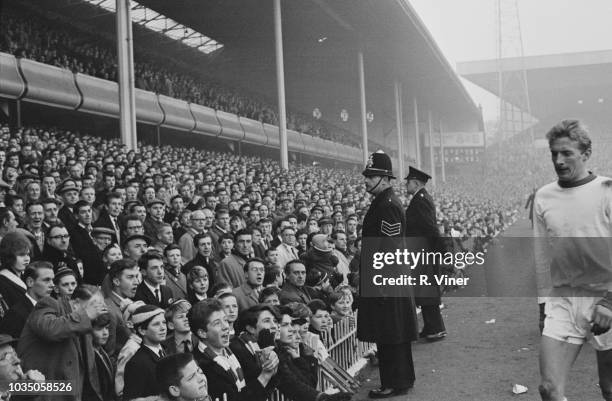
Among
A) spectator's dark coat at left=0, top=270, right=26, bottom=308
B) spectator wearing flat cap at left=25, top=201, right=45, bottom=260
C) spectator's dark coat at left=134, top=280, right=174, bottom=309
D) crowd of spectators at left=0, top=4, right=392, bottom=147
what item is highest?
crowd of spectators at left=0, top=4, right=392, bottom=147

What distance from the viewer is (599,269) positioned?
3.37 meters

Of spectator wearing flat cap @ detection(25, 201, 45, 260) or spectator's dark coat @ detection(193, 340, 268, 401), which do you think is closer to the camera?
spectator's dark coat @ detection(193, 340, 268, 401)

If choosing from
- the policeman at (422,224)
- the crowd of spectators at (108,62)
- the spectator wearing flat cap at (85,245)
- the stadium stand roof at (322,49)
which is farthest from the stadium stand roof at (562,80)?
the spectator wearing flat cap at (85,245)

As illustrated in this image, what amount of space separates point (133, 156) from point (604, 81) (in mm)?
44622

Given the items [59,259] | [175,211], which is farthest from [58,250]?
[175,211]

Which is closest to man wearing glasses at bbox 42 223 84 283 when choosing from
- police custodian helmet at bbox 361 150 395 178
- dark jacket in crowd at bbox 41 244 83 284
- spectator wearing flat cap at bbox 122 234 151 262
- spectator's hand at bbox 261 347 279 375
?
dark jacket in crowd at bbox 41 244 83 284

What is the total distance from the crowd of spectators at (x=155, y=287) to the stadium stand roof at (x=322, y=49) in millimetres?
16713

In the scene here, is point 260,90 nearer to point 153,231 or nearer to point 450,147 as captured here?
point 450,147

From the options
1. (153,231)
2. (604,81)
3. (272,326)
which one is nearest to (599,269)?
(272,326)

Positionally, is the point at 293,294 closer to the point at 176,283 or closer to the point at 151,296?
the point at 176,283

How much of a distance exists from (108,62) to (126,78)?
5932mm

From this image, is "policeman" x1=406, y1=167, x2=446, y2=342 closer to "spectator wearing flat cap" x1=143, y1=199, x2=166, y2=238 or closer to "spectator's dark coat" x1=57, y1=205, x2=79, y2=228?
"spectator wearing flat cap" x1=143, y1=199, x2=166, y2=238

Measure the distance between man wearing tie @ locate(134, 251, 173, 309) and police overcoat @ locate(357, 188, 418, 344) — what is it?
1.56 metres

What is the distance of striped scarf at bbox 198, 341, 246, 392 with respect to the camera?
410 centimetres
